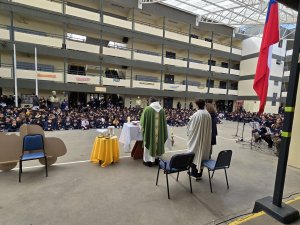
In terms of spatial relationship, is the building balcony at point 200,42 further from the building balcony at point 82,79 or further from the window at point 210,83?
the building balcony at point 82,79

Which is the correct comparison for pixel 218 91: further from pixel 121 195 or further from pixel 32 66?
pixel 121 195

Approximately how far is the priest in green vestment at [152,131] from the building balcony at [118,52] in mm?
14027

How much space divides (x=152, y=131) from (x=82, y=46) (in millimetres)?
14290

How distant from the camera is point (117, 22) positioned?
57.6 feet

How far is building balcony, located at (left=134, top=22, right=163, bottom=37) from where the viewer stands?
18.6 metres

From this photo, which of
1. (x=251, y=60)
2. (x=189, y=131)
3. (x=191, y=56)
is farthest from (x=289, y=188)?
(x=251, y=60)

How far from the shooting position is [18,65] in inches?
589

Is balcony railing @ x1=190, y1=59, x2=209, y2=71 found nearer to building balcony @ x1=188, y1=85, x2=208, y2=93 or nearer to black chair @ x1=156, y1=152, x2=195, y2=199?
building balcony @ x1=188, y1=85, x2=208, y2=93

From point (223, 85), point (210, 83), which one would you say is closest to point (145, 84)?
point (210, 83)

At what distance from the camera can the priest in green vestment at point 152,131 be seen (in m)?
5.02

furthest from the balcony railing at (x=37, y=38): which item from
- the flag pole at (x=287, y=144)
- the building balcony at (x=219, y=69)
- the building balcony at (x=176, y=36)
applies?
the building balcony at (x=219, y=69)

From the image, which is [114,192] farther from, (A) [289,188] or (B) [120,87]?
(B) [120,87]

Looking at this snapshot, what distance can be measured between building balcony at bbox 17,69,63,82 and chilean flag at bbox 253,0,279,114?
1497 cm

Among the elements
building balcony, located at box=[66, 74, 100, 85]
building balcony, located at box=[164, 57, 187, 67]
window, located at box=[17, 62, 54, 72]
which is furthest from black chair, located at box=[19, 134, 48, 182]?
building balcony, located at box=[164, 57, 187, 67]
